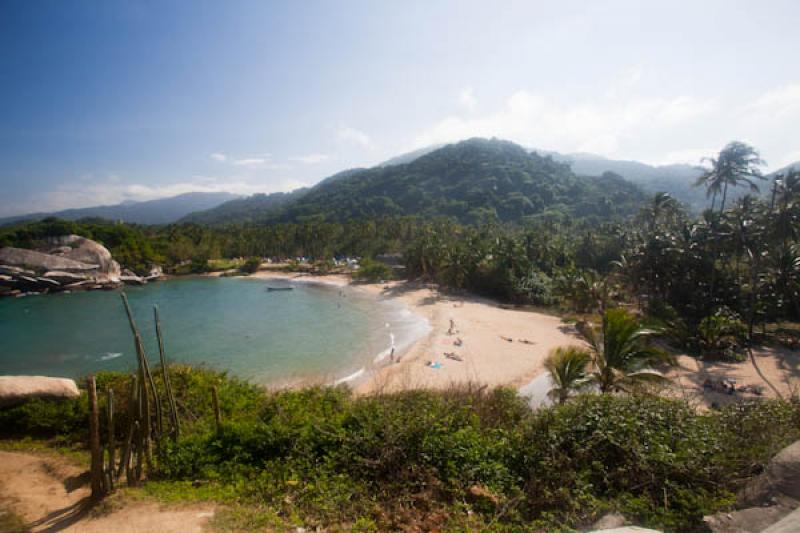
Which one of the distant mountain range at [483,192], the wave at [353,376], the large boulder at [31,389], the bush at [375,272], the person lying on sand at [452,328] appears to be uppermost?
the distant mountain range at [483,192]

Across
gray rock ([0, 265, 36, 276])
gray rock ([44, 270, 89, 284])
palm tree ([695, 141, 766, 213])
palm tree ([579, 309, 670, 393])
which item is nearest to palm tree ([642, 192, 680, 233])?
palm tree ([695, 141, 766, 213])

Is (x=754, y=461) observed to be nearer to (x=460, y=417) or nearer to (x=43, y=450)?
(x=460, y=417)

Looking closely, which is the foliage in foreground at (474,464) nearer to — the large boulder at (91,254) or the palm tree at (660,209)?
the palm tree at (660,209)

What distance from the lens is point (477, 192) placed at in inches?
5315

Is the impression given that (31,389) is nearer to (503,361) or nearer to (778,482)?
(778,482)

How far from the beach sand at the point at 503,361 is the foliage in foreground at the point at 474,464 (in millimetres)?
5776

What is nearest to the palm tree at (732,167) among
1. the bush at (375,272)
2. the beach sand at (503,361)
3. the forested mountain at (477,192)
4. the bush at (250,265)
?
the beach sand at (503,361)

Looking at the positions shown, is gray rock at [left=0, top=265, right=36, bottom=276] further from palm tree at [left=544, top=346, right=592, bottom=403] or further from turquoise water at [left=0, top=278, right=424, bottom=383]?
palm tree at [left=544, top=346, right=592, bottom=403]

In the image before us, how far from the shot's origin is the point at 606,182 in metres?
138

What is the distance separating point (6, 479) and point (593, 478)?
12.4m

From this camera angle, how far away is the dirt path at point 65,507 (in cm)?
579

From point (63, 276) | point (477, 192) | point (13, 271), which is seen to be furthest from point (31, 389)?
point (477, 192)

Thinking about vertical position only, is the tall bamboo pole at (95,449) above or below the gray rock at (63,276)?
above

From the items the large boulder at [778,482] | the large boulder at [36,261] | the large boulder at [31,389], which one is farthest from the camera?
the large boulder at [36,261]
